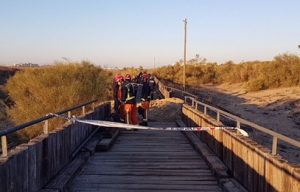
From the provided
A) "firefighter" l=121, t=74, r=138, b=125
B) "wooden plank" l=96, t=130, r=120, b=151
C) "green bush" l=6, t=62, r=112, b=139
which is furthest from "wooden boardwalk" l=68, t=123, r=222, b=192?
"green bush" l=6, t=62, r=112, b=139

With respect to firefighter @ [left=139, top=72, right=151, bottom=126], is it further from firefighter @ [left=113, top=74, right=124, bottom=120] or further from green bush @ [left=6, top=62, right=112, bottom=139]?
green bush @ [left=6, top=62, right=112, bottom=139]

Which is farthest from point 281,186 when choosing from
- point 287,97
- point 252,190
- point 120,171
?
point 287,97

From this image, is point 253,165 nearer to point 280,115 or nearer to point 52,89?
point 52,89

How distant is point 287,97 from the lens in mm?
46875

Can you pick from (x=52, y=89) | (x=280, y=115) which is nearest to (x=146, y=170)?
(x=52, y=89)

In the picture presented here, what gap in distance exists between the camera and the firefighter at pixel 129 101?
1484 cm

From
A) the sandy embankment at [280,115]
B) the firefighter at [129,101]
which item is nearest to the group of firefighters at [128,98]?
the firefighter at [129,101]

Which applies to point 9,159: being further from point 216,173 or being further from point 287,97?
point 287,97

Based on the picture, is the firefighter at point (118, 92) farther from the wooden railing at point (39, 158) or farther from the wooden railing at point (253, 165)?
the wooden railing at point (253, 165)

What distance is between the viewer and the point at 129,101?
15.1 metres

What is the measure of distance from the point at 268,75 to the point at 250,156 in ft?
190

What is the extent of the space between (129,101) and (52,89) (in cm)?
2092

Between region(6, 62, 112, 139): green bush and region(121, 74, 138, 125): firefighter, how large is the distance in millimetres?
12612

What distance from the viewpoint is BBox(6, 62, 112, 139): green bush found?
107 feet
